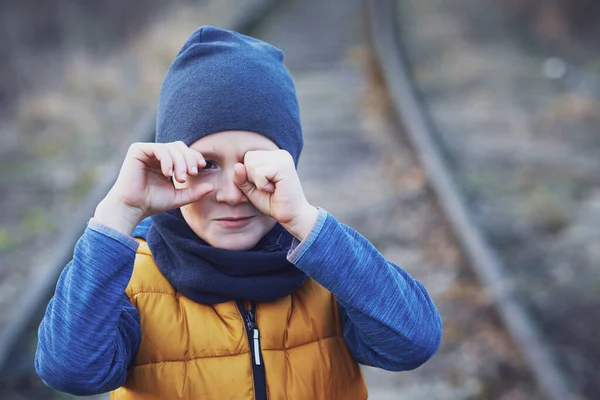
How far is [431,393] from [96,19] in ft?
26.9

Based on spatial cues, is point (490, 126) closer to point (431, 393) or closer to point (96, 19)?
point (431, 393)

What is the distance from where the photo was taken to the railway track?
12.6ft

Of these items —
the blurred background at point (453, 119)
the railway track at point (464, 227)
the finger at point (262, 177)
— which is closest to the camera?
the finger at point (262, 177)

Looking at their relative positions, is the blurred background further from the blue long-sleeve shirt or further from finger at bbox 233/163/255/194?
finger at bbox 233/163/255/194

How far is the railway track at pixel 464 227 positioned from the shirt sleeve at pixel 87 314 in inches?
102

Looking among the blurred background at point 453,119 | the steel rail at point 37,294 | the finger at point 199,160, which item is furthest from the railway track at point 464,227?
the finger at point 199,160

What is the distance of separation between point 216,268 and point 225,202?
6.6 inches

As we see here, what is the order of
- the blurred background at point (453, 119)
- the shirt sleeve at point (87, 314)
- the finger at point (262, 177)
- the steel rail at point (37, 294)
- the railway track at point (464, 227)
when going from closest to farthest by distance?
the shirt sleeve at point (87, 314) → the finger at point (262, 177) → the railway track at point (464, 227) → the steel rail at point (37, 294) → the blurred background at point (453, 119)

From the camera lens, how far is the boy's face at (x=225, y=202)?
6.22ft

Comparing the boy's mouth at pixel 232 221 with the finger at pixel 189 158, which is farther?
the boy's mouth at pixel 232 221

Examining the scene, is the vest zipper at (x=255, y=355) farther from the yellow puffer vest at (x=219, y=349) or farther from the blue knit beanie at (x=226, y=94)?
the blue knit beanie at (x=226, y=94)

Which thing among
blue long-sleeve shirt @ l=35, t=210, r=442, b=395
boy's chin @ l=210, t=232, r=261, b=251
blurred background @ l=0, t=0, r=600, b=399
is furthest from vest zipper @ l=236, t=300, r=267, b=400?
blurred background @ l=0, t=0, r=600, b=399

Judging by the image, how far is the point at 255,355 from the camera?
192cm

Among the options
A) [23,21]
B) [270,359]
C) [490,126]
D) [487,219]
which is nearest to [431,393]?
[487,219]
